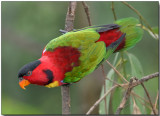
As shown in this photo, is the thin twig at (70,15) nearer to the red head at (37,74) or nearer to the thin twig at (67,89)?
the thin twig at (67,89)

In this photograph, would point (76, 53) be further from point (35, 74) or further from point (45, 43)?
point (45, 43)

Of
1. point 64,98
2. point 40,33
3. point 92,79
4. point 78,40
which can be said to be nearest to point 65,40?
point 78,40

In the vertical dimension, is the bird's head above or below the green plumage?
below

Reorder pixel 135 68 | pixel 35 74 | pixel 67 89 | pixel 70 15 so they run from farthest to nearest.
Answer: pixel 135 68 → pixel 70 15 → pixel 67 89 → pixel 35 74

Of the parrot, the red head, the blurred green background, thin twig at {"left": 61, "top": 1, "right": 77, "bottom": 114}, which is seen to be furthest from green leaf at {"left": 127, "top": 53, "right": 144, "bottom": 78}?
the blurred green background

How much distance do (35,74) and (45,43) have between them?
10.8 feet

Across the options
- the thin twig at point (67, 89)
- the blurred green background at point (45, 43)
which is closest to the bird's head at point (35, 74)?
the thin twig at point (67, 89)

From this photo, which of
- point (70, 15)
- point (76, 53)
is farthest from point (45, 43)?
point (76, 53)

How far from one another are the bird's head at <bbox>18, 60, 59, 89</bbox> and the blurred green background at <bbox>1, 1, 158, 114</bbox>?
2.72 m

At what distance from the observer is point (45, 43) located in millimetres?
5359

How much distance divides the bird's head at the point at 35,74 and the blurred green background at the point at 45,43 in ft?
8.92

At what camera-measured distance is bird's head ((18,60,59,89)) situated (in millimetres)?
2078

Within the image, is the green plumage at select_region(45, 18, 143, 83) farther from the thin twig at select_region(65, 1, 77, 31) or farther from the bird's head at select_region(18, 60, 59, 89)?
the bird's head at select_region(18, 60, 59, 89)

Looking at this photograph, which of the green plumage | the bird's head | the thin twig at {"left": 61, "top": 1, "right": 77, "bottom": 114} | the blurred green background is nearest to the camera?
the bird's head
